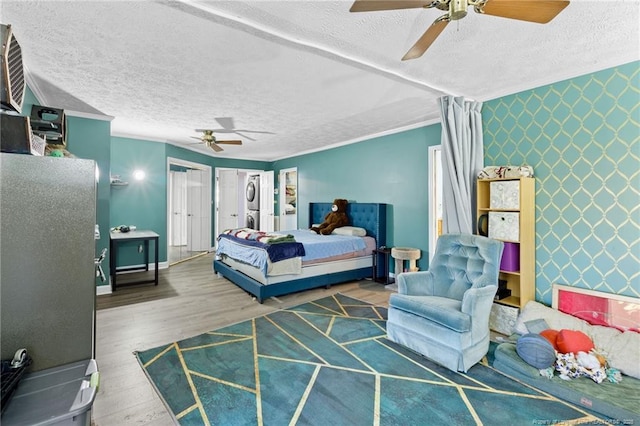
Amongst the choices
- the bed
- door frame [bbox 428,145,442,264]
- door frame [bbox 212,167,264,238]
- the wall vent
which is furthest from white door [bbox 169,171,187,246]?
the wall vent

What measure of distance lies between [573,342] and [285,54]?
3178 mm

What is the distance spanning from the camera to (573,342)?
222 centimetres

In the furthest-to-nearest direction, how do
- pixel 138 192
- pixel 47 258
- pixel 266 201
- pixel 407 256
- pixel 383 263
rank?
pixel 266 201
pixel 138 192
pixel 383 263
pixel 407 256
pixel 47 258

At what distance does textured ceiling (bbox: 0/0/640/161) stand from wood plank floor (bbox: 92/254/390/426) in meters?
2.48

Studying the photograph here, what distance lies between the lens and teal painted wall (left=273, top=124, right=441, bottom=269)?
435 centimetres

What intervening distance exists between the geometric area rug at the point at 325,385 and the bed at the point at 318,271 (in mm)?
911

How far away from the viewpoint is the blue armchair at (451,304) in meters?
2.24

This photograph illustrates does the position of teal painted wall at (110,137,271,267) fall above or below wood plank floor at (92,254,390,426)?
above

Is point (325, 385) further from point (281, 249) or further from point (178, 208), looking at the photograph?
point (178, 208)

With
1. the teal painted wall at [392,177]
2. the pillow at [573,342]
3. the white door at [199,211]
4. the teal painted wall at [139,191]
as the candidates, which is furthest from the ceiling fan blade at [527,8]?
the white door at [199,211]

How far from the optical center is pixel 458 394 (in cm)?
A: 198

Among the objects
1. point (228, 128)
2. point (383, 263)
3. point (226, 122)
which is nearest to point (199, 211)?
point (228, 128)

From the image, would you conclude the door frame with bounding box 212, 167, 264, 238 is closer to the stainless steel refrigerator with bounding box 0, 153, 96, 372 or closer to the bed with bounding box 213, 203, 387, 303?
the bed with bounding box 213, 203, 387, 303

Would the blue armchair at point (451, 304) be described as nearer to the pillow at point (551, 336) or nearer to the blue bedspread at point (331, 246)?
the pillow at point (551, 336)
